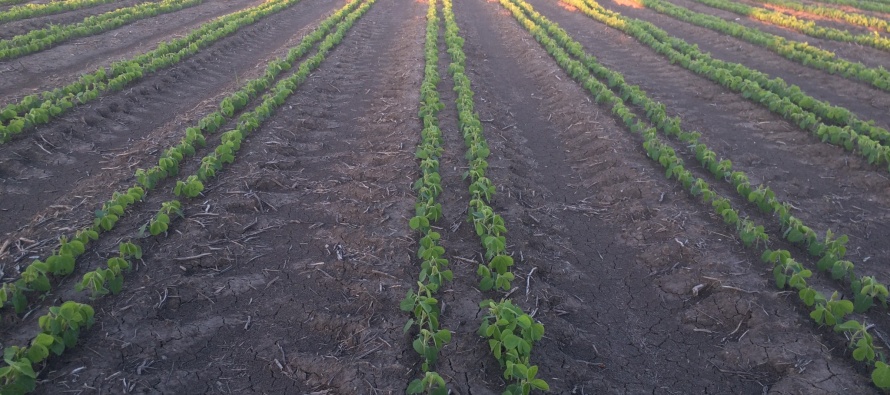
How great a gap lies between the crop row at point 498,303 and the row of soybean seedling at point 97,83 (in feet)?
23.2

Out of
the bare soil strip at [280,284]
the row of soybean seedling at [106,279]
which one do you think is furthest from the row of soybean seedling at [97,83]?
the bare soil strip at [280,284]

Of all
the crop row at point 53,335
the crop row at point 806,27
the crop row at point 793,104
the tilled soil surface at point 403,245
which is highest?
the crop row at point 806,27

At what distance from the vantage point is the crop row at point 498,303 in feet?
15.2

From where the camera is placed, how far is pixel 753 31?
1827 centimetres

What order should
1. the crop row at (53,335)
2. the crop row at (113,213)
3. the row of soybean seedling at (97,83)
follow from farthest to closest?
1. the row of soybean seedling at (97,83)
2. the crop row at (113,213)
3. the crop row at (53,335)

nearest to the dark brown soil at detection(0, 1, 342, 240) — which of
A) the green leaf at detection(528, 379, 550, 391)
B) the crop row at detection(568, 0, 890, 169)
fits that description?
the green leaf at detection(528, 379, 550, 391)

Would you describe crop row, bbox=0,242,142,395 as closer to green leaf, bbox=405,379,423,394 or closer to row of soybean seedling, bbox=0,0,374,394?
row of soybean seedling, bbox=0,0,374,394

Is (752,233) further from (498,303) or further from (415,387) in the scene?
(415,387)

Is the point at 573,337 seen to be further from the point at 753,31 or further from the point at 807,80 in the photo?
the point at 753,31

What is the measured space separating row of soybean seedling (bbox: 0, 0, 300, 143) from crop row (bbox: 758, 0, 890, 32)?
2124cm

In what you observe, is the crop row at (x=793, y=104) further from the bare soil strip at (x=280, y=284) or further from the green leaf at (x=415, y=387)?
the green leaf at (x=415, y=387)

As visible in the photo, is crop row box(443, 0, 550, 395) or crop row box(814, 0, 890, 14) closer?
crop row box(443, 0, 550, 395)

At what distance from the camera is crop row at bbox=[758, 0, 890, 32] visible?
64.9 ft

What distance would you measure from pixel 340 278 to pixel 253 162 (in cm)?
Result: 333
